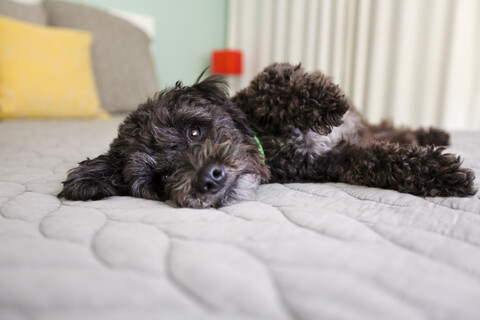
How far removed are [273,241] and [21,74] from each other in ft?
8.59

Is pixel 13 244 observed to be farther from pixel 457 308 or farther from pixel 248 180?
pixel 457 308

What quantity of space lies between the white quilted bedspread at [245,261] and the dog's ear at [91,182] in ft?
0.36

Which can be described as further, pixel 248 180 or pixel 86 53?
pixel 86 53

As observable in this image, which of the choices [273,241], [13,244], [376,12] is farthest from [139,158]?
[376,12]

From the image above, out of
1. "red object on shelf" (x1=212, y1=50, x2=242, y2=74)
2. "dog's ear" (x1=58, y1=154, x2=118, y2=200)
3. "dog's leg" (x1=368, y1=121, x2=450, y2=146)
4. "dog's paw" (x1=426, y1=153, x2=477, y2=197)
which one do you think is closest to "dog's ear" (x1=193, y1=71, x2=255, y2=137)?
"dog's ear" (x1=58, y1=154, x2=118, y2=200)

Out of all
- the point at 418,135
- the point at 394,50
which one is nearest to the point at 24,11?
the point at 418,135

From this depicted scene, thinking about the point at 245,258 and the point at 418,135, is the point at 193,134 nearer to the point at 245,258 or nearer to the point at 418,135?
the point at 245,258

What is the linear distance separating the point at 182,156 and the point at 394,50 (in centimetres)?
412

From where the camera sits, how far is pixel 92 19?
11.4ft

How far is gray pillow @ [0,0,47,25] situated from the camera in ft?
9.76

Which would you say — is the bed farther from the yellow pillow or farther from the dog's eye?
the yellow pillow

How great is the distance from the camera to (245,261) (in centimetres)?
67

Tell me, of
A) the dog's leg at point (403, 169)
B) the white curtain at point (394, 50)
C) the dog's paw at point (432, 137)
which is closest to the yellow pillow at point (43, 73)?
the dog's leg at point (403, 169)

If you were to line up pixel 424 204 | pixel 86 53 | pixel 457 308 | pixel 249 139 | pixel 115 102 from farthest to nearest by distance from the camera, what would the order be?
pixel 115 102, pixel 86 53, pixel 249 139, pixel 424 204, pixel 457 308
